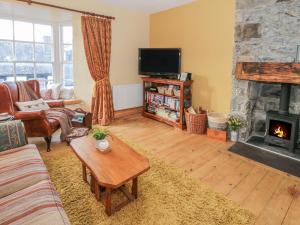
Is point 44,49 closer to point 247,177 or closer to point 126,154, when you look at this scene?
point 126,154

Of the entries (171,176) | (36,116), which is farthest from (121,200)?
(36,116)

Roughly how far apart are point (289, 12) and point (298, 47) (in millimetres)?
468

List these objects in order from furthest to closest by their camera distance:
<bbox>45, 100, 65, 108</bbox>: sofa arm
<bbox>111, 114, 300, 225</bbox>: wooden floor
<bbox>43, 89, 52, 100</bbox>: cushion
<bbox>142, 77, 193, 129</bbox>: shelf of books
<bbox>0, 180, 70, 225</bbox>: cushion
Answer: <bbox>43, 89, 52, 100</bbox>: cushion < <bbox>142, 77, 193, 129</bbox>: shelf of books < <bbox>45, 100, 65, 108</bbox>: sofa arm < <bbox>111, 114, 300, 225</bbox>: wooden floor < <bbox>0, 180, 70, 225</bbox>: cushion

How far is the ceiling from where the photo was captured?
3990 mm

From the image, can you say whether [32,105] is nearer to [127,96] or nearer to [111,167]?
[127,96]

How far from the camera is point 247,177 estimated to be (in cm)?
239

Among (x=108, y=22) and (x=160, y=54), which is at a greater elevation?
(x=108, y=22)

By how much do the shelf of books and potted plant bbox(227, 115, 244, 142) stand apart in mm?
905

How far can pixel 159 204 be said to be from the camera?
74.8 inches

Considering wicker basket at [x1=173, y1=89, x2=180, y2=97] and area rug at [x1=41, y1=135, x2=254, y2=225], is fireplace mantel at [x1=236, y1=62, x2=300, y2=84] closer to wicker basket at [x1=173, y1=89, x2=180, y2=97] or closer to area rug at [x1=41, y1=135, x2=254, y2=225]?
wicker basket at [x1=173, y1=89, x2=180, y2=97]

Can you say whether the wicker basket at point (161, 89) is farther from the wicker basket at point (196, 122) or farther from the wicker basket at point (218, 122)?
the wicker basket at point (218, 122)

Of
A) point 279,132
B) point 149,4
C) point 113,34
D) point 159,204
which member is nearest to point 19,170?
point 159,204

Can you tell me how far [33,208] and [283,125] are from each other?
123 inches

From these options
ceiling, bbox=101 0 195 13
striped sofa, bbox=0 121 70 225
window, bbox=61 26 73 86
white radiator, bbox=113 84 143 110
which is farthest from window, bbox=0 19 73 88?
striped sofa, bbox=0 121 70 225
